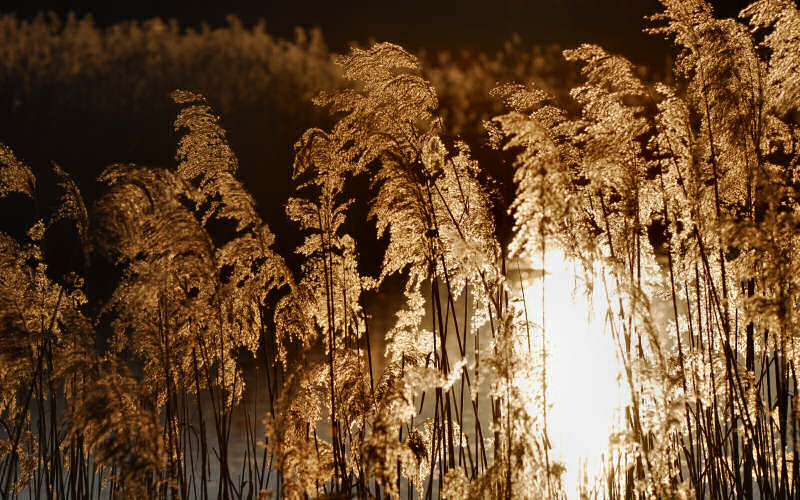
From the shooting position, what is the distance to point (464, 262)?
3031 mm

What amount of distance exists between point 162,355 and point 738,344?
3.61 metres

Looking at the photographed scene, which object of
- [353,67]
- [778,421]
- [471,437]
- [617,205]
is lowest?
[471,437]

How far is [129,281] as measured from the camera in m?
3.63

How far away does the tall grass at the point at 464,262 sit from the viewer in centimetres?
264

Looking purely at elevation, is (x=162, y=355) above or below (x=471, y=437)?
above

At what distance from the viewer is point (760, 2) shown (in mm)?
3590

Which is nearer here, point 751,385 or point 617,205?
point 751,385

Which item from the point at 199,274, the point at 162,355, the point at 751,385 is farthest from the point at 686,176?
the point at 162,355

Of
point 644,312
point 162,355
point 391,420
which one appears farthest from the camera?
point 162,355

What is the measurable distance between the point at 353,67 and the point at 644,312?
6.90 ft

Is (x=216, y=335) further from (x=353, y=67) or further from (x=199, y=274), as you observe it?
(x=353, y=67)

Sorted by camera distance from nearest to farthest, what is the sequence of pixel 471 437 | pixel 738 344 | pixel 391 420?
pixel 391 420
pixel 738 344
pixel 471 437

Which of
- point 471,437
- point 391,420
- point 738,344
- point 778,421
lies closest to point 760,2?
point 738,344

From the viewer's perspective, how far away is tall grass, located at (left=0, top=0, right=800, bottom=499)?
2.64m
